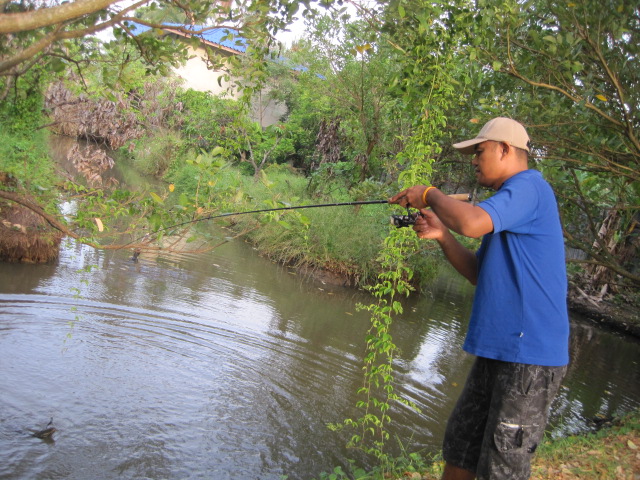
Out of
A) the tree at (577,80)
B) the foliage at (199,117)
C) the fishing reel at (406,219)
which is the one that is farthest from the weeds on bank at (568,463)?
the foliage at (199,117)

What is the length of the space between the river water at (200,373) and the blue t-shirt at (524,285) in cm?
234

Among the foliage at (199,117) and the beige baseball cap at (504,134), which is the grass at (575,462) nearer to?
the beige baseball cap at (504,134)

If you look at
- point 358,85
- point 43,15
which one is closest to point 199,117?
point 358,85

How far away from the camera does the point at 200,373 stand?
6.25m

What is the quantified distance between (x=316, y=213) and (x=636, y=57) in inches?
350

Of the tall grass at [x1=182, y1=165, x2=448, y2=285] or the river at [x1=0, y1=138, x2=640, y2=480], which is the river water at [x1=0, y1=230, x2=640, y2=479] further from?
the tall grass at [x1=182, y1=165, x2=448, y2=285]

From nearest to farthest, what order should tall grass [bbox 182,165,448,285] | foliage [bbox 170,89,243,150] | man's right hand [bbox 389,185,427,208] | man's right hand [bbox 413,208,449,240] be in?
man's right hand [bbox 389,185,427,208], man's right hand [bbox 413,208,449,240], tall grass [bbox 182,165,448,285], foliage [bbox 170,89,243,150]

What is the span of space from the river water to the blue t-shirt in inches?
92.0

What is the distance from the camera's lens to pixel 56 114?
16375 millimetres

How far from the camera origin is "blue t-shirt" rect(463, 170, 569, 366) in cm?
266

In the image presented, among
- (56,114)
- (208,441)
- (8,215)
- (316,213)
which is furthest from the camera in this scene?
(56,114)

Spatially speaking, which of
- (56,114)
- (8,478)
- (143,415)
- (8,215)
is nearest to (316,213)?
(8,215)

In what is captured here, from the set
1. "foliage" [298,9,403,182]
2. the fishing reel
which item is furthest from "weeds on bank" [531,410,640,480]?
"foliage" [298,9,403,182]

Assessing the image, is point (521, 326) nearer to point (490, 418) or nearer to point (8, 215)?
point (490, 418)
